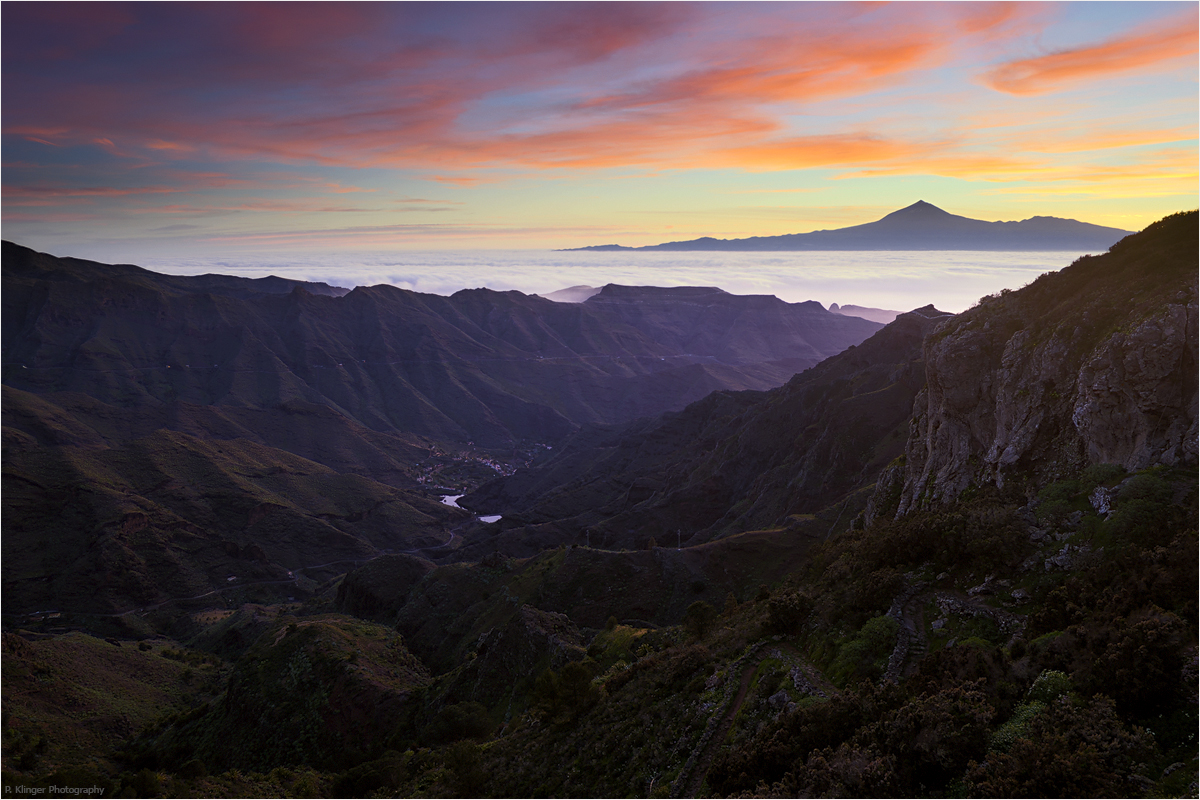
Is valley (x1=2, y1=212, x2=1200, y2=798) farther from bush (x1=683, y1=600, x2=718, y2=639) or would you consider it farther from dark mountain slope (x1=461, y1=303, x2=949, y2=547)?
dark mountain slope (x1=461, y1=303, x2=949, y2=547)

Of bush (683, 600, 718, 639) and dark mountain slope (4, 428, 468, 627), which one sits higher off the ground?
bush (683, 600, 718, 639)

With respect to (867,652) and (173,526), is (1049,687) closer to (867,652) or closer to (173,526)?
(867,652)

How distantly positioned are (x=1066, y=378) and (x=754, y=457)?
262 feet

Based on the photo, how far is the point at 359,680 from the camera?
52031 mm

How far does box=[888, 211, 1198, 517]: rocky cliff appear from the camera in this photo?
76.2ft

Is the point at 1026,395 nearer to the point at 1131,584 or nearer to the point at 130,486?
the point at 1131,584

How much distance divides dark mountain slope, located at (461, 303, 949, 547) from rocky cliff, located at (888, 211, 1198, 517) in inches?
1628

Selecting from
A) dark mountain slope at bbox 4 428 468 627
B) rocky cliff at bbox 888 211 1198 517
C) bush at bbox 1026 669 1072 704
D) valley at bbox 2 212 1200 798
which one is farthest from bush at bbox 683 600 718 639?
dark mountain slope at bbox 4 428 468 627

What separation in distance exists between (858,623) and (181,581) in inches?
4668

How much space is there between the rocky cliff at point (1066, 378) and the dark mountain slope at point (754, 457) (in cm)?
4134

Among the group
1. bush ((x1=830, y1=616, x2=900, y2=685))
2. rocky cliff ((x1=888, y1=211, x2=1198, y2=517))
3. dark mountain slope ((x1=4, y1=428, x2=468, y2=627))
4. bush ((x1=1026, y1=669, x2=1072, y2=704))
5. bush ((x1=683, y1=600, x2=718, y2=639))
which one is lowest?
dark mountain slope ((x1=4, y1=428, x2=468, y2=627))

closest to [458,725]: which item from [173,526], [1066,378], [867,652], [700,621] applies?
[700,621]

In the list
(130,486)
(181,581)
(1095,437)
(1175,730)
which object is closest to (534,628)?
(1095,437)

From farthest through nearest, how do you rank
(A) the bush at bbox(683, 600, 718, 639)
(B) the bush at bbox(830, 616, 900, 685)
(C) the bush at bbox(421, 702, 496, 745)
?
(C) the bush at bbox(421, 702, 496, 745) → (A) the bush at bbox(683, 600, 718, 639) → (B) the bush at bbox(830, 616, 900, 685)
